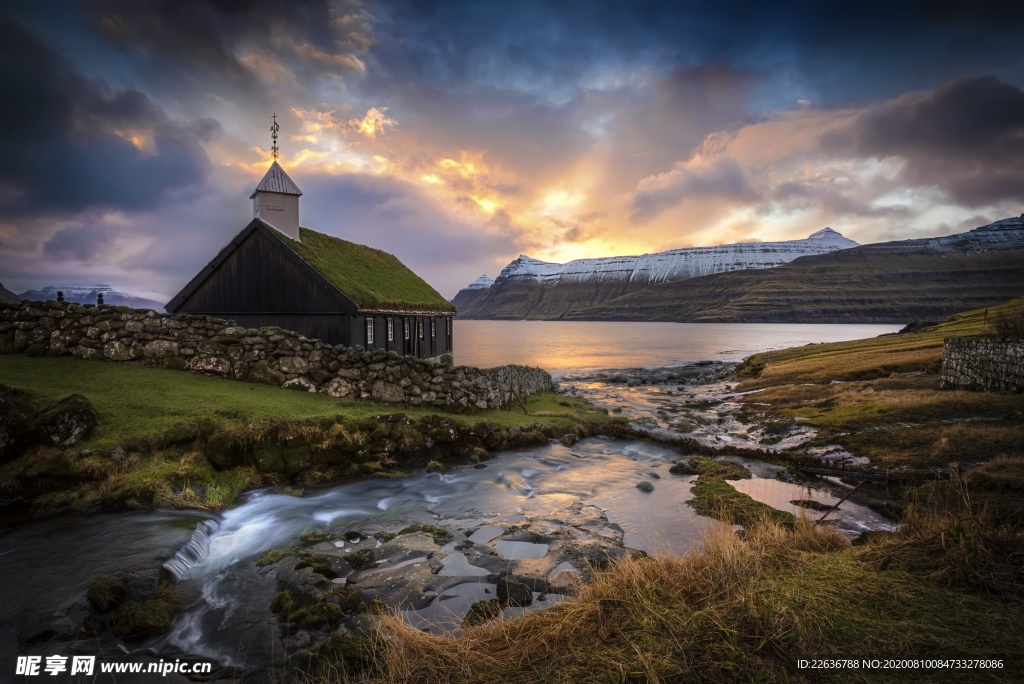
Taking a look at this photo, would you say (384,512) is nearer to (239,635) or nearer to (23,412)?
(239,635)

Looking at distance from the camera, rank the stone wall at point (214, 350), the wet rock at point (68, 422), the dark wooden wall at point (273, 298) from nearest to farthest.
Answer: the wet rock at point (68, 422) < the stone wall at point (214, 350) < the dark wooden wall at point (273, 298)

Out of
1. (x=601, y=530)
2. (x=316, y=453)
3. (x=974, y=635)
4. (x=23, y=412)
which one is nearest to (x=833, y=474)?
(x=601, y=530)

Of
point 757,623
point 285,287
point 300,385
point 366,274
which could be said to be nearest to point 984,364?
point 757,623

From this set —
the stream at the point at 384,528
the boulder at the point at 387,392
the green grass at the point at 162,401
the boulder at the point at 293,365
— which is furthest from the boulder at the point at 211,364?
the stream at the point at 384,528

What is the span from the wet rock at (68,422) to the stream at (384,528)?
229 cm

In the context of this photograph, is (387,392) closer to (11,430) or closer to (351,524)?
(351,524)

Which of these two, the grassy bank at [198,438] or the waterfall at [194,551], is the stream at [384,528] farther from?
the grassy bank at [198,438]

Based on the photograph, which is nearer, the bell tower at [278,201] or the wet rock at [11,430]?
the wet rock at [11,430]

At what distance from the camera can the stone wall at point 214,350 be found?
1611 cm

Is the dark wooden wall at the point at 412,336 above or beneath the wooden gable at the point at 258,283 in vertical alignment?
beneath

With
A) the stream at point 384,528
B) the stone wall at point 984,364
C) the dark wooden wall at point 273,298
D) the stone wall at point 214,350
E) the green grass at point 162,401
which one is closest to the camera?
the stream at point 384,528

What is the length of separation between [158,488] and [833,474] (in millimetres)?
18510

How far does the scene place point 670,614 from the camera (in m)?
5.30

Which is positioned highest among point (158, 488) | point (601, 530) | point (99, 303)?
point (99, 303)
